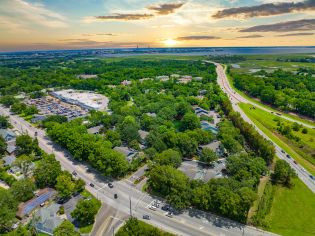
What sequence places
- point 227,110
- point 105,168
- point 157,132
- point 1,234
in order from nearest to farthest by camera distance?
point 1,234, point 105,168, point 157,132, point 227,110

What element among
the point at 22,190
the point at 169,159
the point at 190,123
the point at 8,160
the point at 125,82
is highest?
the point at 125,82

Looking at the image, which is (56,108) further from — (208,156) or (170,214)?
(170,214)

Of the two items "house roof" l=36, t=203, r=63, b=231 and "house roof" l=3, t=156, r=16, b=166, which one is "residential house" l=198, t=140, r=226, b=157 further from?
"house roof" l=3, t=156, r=16, b=166

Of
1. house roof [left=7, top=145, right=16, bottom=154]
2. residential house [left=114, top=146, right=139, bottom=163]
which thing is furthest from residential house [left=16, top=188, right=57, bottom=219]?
house roof [left=7, top=145, right=16, bottom=154]

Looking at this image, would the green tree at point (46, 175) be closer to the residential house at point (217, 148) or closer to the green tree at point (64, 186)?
the green tree at point (64, 186)

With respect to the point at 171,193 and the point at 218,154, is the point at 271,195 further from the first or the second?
the point at 171,193

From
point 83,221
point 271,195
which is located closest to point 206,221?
point 271,195

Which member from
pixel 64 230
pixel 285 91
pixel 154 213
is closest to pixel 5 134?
pixel 64 230
